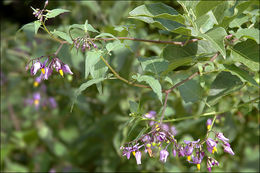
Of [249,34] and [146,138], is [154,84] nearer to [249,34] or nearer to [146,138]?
[146,138]

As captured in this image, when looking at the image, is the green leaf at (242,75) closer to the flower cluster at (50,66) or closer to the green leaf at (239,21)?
the green leaf at (239,21)

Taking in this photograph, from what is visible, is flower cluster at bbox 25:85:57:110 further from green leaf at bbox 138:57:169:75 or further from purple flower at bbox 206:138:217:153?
purple flower at bbox 206:138:217:153

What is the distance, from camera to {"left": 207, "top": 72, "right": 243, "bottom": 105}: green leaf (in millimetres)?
1196

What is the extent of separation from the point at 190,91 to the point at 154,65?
0.21 meters

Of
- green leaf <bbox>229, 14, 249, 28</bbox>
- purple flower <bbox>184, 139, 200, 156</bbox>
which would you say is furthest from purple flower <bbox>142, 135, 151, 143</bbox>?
green leaf <bbox>229, 14, 249, 28</bbox>

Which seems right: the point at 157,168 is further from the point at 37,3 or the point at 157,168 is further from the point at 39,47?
the point at 37,3

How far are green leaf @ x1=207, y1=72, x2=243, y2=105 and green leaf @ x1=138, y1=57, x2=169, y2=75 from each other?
0.25 meters

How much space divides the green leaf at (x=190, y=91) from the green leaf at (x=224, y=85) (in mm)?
60

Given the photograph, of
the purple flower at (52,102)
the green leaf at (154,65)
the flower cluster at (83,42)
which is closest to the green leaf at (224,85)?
the green leaf at (154,65)

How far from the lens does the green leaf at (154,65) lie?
3.44 ft

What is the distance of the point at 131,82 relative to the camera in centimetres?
106

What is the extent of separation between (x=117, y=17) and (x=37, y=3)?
2.46ft

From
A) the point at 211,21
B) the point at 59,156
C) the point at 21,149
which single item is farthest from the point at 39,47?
the point at 211,21

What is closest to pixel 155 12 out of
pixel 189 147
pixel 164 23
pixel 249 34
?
pixel 164 23
